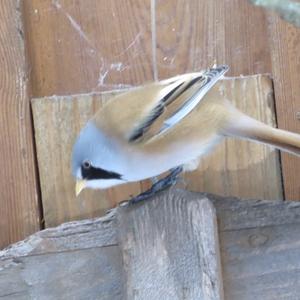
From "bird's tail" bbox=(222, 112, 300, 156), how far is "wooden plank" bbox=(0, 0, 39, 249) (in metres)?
0.39

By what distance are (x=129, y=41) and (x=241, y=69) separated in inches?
9.0

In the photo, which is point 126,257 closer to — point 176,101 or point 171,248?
point 171,248

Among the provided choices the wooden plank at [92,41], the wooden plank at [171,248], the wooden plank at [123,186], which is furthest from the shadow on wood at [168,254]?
the wooden plank at [92,41]

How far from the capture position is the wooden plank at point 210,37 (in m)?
1.48

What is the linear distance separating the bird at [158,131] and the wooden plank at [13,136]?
14 centimetres

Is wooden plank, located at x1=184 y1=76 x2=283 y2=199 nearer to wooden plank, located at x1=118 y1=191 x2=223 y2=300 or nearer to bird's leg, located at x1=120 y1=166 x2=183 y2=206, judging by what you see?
bird's leg, located at x1=120 y1=166 x2=183 y2=206

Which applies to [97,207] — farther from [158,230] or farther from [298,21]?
[298,21]

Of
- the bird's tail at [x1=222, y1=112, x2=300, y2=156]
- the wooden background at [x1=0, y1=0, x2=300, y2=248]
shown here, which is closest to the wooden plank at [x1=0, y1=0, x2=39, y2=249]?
the wooden background at [x1=0, y1=0, x2=300, y2=248]

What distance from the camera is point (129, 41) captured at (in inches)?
58.1

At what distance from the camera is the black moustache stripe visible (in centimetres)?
130

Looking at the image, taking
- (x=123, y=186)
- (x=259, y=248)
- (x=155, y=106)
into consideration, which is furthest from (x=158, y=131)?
(x=259, y=248)

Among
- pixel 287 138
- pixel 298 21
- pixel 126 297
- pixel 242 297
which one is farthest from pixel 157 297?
pixel 298 21

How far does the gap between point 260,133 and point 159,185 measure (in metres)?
0.22

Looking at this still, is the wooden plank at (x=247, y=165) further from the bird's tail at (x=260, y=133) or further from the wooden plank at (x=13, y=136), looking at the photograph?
the wooden plank at (x=13, y=136)
